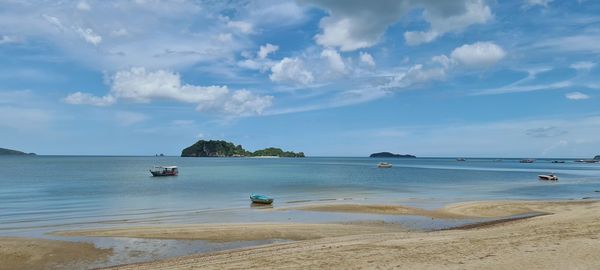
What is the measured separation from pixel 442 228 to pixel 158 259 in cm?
1615

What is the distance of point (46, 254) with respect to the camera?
20.5 m

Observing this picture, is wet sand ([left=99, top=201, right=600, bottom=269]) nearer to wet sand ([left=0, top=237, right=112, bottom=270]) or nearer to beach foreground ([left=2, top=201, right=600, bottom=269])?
beach foreground ([left=2, top=201, right=600, bottom=269])

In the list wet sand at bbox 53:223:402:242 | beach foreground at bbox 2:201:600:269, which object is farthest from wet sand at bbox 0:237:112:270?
wet sand at bbox 53:223:402:242

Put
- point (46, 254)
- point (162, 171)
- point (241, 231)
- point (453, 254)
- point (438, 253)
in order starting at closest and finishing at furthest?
point (453, 254) < point (438, 253) < point (46, 254) < point (241, 231) < point (162, 171)

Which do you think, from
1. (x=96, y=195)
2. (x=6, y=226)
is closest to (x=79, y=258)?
(x=6, y=226)

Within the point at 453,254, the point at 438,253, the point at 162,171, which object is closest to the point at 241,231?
the point at 438,253

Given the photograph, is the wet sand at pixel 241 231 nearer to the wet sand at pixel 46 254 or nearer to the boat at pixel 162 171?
the wet sand at pixel 46 254

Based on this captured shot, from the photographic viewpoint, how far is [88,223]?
100 ft

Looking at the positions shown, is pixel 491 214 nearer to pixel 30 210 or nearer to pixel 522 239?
pixel 522 239

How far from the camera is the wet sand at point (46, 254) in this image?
18938mm

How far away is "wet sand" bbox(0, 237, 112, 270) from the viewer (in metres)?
18.9

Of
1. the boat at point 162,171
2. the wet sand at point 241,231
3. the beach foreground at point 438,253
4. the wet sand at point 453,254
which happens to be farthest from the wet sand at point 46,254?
the boat at point 162,171

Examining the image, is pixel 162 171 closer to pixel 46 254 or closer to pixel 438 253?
pixel 46 254

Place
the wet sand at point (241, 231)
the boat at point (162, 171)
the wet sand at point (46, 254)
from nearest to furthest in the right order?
the wet sand at point (46, 254) < the wet sand at point (241, 231) < the boat at point (162, 171)
